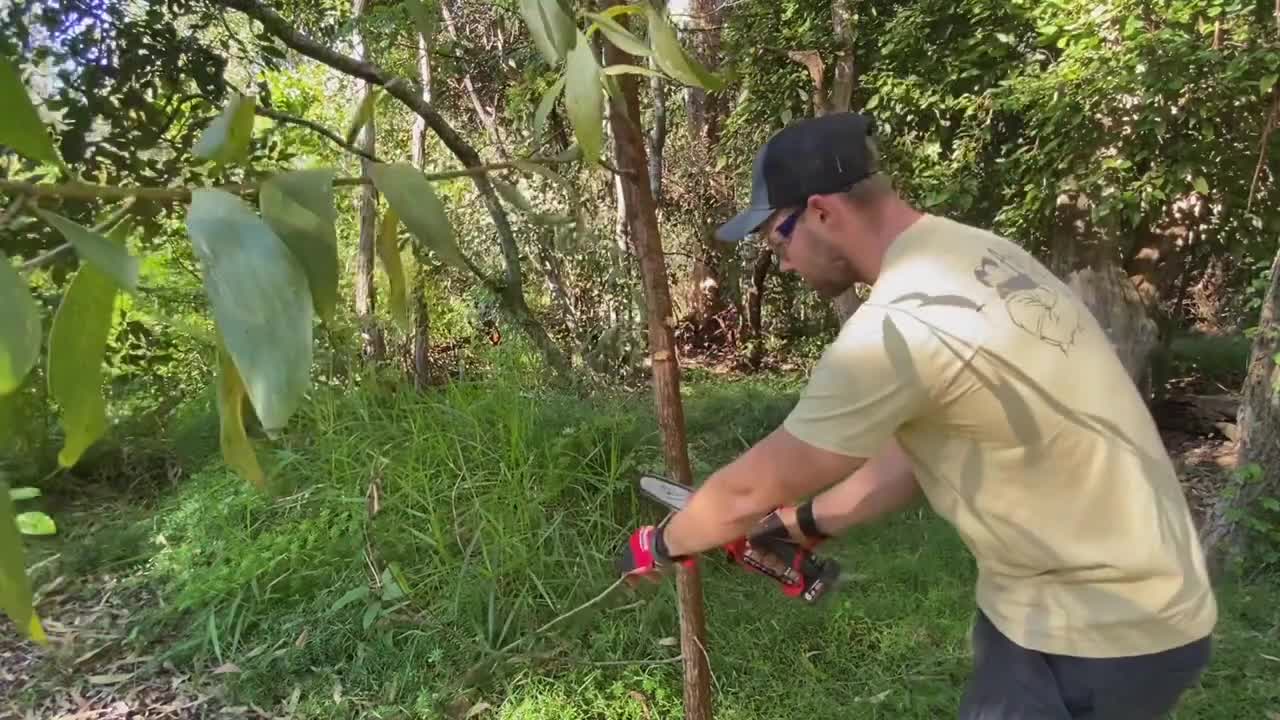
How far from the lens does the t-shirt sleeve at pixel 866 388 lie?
3.65 ft

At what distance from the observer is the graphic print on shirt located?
3.93 ft

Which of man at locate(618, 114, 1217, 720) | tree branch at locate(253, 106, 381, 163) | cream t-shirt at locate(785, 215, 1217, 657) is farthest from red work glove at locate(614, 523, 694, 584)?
tree branch at locate(253, 106, 381, 163)

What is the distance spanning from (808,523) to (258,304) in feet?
4.61

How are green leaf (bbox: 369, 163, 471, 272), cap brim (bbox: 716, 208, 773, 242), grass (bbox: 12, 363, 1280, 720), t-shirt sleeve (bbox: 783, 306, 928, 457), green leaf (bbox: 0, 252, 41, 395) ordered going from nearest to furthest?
green leaf (bbox: 0, 252, 41, 395), green leaf (bbox: 369, 163, 471, 272), t-shirt sleeve (bbox: 783, 306, 928, 457), cap brim (bbox: 716, 208, 773, 242), grass (bbox: 12, 363, 1280, 720)

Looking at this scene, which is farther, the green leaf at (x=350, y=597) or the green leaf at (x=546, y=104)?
A: the green leaf at (x=350, y=597)

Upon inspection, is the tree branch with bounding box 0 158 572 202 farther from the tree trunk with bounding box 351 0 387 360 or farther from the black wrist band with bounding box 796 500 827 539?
the tree trunk with bounding box 351 0 387 360

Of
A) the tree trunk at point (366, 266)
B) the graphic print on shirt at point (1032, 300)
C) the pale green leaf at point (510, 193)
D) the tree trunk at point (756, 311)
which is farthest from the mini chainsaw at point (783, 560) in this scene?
the tree trunk at point (756, 311)

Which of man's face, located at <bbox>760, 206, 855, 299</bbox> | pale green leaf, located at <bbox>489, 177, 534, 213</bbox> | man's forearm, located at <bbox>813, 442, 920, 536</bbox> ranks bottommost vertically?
man's forearm, located at <bbox>813, 442, 920, 536</bbox>

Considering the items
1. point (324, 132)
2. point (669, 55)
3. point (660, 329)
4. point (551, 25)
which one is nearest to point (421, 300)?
point (660, 329)

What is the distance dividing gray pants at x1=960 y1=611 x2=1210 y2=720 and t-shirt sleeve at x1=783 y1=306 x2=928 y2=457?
48 cm

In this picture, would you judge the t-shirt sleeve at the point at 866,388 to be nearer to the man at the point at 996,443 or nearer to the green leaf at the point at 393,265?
the man at the point at 996,443

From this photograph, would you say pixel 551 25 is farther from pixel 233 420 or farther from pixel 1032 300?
pixel 1032 300

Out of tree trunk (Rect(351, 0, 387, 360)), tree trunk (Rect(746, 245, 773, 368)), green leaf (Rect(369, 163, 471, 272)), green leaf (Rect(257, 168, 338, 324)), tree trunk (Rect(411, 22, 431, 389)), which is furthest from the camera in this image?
tree trunk (Rect(746, 245, 773, 368))

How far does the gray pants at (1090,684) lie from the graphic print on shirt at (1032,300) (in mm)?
471
